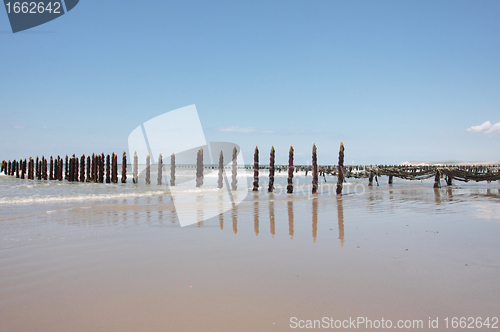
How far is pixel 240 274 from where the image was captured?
4367 millimetres

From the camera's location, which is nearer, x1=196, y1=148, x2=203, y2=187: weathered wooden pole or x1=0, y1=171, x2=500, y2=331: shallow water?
x1=0, y1=171, x2=500, y2=331: shallow water

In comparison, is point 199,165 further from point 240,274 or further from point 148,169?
point 240,274

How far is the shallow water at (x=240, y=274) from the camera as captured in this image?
317cm

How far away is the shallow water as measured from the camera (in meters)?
3.17

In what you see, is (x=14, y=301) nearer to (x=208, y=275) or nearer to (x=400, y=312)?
(x=208, y=275)

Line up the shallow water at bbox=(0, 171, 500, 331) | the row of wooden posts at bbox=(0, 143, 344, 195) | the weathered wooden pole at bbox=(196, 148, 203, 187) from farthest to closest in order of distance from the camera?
1. the weathered wooden pole at bbox=(196, 148, 203, 187)
2. the row of wooden posts at bbox=(0, 143, 344, 195)
3. the shallow water at bbox=(0, 171, 500, 331)

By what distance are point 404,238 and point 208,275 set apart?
4.51 metres

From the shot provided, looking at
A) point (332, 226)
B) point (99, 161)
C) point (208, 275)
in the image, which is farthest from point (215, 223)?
point (99, 161)

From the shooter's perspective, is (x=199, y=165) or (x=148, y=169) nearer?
(x=199, y=165)

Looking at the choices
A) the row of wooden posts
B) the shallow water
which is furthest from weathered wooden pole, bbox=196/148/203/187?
the shallow water

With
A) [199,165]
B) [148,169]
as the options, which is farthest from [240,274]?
[148,169]

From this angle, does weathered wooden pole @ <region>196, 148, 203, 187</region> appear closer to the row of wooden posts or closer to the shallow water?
the row of wooden posts

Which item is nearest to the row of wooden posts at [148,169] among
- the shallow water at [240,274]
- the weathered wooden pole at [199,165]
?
the weathered wooden pole at [199,165]

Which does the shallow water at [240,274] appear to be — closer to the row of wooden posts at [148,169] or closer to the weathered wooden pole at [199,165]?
the row of wooden posts at [148,169]
